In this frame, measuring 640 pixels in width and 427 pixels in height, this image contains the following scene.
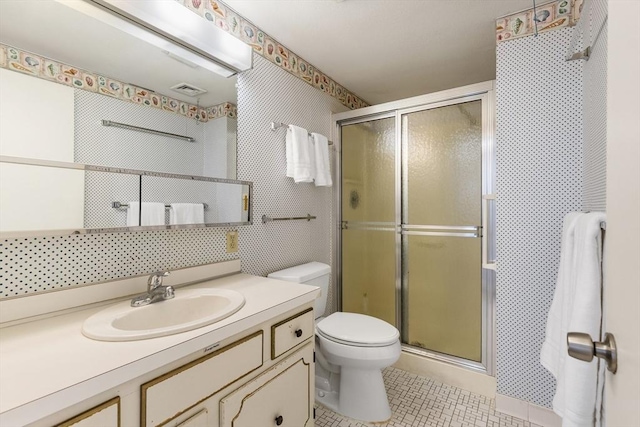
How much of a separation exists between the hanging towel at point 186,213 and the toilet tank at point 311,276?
592 mm

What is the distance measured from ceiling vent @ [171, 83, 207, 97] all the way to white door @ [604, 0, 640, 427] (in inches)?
57.0

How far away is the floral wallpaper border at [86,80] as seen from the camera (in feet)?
2.96

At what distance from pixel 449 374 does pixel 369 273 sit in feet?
2.89

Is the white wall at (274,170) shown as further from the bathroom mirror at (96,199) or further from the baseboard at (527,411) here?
the baseboard at (527,411)

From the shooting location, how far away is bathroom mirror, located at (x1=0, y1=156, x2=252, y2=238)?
90 centimetres

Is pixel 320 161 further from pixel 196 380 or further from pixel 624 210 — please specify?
pixel 624 210

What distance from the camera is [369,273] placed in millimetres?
2453

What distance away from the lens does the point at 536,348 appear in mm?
1604

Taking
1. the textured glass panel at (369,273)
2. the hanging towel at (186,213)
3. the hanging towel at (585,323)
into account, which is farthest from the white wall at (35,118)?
the textured glass panel at (369,273)

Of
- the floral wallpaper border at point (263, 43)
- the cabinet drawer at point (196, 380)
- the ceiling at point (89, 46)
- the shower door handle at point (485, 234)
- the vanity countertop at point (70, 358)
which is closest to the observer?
the vanity countertop at point (70, 358)

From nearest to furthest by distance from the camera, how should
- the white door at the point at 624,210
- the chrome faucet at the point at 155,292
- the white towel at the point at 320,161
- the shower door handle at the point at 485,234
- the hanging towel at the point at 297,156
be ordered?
the white door at the point at 624,210
the chrome faucet at the point at 155,292
the shower door handle at the point at 485,234
the hanging towel at the point at 297,156
the white towel at the point at 320,161

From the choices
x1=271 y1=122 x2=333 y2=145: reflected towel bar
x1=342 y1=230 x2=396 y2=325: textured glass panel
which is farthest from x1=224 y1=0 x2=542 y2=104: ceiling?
x1=342 y1=230 x2=396 y2=325: textured glass panel

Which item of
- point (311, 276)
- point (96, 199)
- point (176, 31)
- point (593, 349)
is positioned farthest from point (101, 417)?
point (176, 31)

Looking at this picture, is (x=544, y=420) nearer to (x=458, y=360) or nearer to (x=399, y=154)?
(x=458, y=360)
